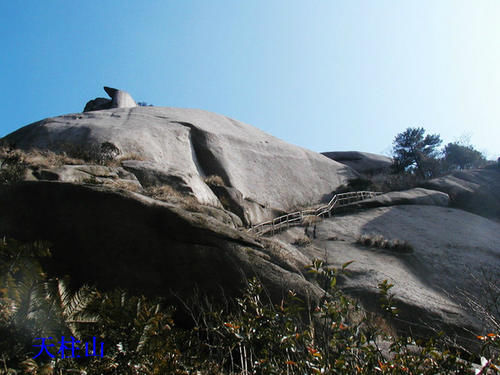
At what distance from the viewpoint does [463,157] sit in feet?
102

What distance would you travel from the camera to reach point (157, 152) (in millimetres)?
14219

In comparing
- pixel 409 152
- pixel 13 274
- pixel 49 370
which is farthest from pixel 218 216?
pixel 409 152

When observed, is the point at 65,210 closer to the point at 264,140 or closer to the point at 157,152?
the point at 157,152

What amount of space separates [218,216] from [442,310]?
18.8ft

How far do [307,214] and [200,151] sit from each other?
522 cm

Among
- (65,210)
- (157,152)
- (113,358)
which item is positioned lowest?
(113,358)

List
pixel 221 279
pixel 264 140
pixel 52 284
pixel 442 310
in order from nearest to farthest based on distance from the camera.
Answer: pixel 52 284
pixel 221 279
pixel 442 310
pixel 264 140

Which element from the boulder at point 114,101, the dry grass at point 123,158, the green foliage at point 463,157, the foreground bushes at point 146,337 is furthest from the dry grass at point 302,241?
the green foliage at point 463,157

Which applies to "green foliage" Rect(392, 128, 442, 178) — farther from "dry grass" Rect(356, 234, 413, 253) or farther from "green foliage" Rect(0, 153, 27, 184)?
"green foliage" Rect(0, 153, 27, 184)

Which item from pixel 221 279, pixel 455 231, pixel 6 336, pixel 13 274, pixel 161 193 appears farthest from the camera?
pixel 455 231

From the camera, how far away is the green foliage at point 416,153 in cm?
2730

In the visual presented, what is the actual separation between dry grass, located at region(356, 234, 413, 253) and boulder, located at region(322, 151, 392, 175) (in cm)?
1539

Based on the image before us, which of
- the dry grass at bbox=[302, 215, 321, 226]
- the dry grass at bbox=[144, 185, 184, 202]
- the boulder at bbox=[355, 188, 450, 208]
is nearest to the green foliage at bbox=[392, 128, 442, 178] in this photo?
the boulder at bbox=[355, 188, 450, 208]

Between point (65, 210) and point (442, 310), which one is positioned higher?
point (65, 210)
